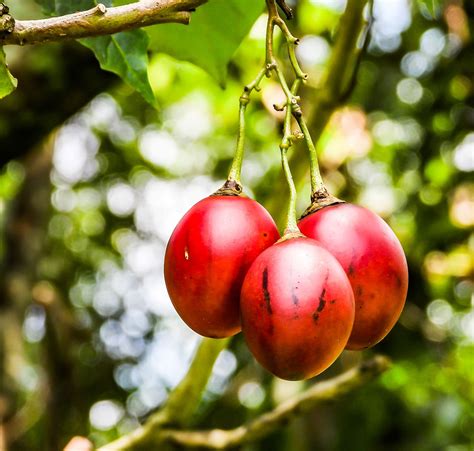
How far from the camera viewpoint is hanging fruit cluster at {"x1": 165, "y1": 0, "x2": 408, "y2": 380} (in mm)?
844

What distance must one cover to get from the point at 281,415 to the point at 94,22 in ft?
3.81

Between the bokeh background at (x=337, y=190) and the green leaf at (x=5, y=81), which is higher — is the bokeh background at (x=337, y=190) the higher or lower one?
the lower one

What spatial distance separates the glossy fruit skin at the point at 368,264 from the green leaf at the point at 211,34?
0.49 meters

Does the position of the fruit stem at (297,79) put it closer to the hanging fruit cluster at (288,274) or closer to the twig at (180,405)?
the hanging fruit cluster at (288,274)

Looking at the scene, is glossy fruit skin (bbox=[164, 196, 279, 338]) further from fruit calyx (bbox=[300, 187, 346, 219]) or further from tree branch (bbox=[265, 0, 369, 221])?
tree branch (bbox=[265, 0, 369, 221])

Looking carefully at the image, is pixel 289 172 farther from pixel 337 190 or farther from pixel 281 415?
pixel 337 190

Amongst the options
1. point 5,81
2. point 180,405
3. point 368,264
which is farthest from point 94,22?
point 180,405

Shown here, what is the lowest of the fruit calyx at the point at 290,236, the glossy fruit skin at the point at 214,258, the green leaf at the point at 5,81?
the glossy fruit skin at the point at 214,258

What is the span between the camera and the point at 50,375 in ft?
11.6

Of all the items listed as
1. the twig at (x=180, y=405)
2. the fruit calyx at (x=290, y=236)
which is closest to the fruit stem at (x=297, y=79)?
the fruit calyx at (x=290, y=236)

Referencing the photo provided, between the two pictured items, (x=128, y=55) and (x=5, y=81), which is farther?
(x=128, y=55)

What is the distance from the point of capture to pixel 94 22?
0.80m

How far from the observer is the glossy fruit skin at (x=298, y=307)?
838 mm

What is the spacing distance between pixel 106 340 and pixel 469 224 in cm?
412
